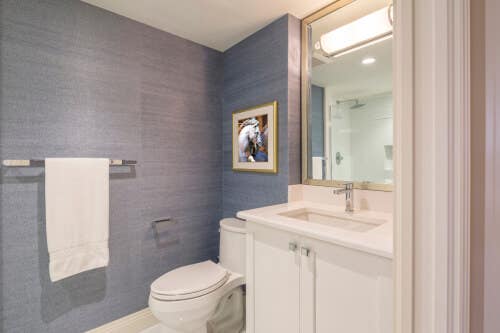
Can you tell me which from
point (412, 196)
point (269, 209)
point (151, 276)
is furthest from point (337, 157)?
point (151, 276)

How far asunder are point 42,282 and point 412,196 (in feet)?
Answer: 5.99

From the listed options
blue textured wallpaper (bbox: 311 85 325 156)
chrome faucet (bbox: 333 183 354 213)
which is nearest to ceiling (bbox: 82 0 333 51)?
blue textured wallpaper (bbox: 311 85 325 156)

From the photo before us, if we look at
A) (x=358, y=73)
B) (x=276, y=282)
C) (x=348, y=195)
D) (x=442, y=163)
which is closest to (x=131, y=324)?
(x=276, y=282)

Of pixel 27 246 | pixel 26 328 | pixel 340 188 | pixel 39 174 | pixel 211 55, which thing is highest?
pixel 211 55

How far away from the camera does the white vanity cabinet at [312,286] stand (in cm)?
81

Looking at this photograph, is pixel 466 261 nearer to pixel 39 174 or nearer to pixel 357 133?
pixel 357 133

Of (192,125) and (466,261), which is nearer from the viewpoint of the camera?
(466,261)

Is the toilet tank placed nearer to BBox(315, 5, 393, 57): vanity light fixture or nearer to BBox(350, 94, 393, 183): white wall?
BBox(350, 94, 393, 183): white wall

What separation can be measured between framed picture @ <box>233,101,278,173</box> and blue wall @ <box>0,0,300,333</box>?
0.20ft

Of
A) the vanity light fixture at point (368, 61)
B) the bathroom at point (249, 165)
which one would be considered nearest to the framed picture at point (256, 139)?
the bathroom at point (249, 165)

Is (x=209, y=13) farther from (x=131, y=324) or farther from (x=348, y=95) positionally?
(x=131, y=324)

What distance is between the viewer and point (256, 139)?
1.78 metres

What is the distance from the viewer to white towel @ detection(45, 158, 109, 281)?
1.29m

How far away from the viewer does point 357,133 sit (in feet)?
4.62
